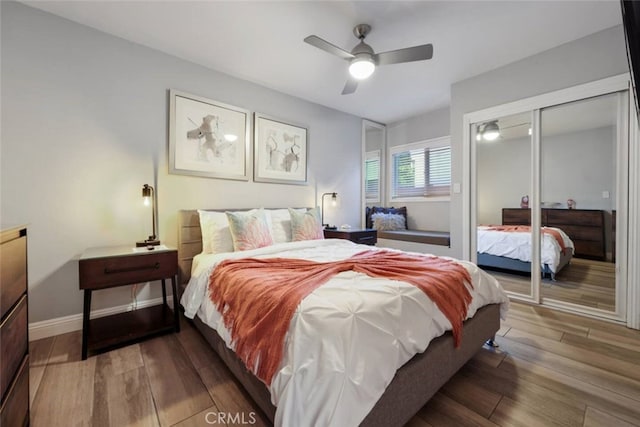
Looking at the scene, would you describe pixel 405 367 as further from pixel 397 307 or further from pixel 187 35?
pixel 187 35

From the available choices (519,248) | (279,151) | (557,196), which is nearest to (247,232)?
(279,151)

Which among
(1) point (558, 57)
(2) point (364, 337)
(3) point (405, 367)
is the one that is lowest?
(3) point (405, 367)

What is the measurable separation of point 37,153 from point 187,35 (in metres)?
1.58

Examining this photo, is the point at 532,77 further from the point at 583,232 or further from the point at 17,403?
the point at 17,403

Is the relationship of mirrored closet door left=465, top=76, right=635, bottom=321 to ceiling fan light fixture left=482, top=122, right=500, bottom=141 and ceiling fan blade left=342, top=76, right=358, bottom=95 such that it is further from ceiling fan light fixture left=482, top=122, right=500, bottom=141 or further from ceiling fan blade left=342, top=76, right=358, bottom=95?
ceiling fan blade left=342, top=76, right=358, bottom=95

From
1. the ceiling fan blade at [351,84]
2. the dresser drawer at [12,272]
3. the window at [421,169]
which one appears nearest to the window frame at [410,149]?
the window at [421,169]

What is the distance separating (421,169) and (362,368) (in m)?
4.14

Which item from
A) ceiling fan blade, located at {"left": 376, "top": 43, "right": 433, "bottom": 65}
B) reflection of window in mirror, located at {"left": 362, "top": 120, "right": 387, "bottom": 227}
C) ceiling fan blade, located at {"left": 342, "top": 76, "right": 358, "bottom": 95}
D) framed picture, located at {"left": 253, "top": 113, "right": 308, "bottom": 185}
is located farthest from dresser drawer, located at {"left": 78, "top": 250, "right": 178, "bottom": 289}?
reflection of window in mirror, located at {"left": 362, "top": 120, "right": 387, "bottom": 227}

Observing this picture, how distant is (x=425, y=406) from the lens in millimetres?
1377

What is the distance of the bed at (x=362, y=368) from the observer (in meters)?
0.89

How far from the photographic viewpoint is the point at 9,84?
76.2 inches

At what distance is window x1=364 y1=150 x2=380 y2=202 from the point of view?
5.00 meters

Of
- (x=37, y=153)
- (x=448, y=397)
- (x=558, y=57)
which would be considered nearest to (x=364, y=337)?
(x=448, y=397)

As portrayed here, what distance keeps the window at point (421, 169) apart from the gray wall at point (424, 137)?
0.13 meters
